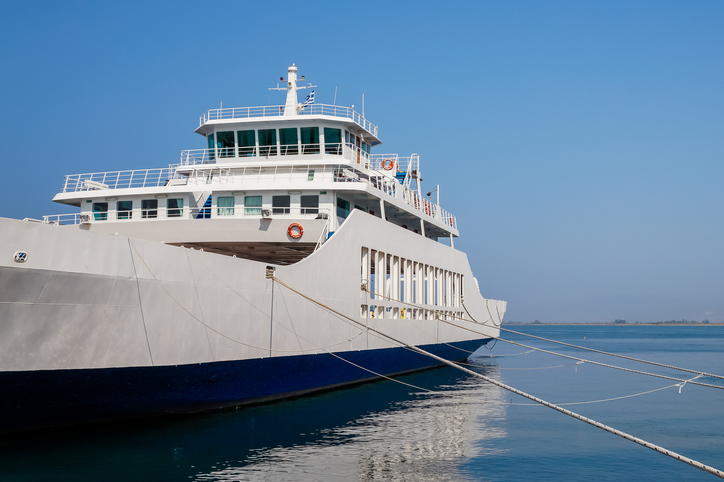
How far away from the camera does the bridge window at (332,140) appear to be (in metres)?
21.1

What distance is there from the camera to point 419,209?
25859 millimetres

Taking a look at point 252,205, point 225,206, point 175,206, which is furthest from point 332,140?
point 175,206

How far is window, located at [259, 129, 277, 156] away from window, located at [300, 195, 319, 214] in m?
2.84

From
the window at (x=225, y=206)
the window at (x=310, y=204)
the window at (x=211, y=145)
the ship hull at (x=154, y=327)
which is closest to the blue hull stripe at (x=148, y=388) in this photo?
the ship hull at (x=154, y=327)

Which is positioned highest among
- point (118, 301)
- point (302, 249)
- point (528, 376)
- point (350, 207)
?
point (350, 207)

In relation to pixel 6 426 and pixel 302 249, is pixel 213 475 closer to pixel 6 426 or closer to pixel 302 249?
pixel 6 426

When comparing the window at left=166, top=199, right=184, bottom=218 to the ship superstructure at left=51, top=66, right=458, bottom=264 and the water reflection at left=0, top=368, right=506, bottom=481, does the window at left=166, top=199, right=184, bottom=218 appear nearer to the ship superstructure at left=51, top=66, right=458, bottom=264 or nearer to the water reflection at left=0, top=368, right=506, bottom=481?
the ship superstructure at left=51, top=66, right=458, bottom=264

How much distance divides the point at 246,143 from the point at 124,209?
4517mm

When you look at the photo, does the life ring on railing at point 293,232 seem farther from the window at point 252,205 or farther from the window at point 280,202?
the window at point 252,205

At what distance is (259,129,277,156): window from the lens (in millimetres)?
20969

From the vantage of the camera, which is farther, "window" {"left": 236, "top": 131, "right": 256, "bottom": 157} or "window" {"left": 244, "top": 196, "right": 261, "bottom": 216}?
"window" {"left": 236, "top": 131, "right": 256, "bottom": 157}

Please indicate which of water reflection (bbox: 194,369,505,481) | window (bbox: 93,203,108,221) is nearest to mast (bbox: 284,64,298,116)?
window (bbox: 93,203,108,221)

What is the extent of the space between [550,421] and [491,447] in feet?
12.4

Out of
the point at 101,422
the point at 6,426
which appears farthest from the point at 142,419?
the point at 6,426
